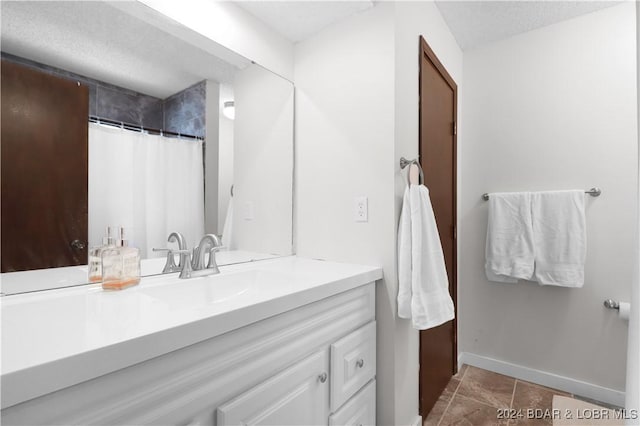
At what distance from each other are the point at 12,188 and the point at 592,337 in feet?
9.32

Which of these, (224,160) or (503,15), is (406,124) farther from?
(503,15)

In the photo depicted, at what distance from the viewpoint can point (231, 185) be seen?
153 centimetres

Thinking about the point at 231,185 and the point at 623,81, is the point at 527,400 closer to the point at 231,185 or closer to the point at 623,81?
the point at 623,81

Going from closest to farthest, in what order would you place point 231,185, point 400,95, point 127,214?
point 127,214 < point 400,95 < point 231,185

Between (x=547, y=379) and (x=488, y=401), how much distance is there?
0.49 metres

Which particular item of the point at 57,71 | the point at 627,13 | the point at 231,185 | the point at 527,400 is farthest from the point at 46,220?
the point at 627,13

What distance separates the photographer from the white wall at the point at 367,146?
4.48 ft

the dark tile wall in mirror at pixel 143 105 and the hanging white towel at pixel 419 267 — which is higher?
the dark tile wall in mirror at pixel 143 105

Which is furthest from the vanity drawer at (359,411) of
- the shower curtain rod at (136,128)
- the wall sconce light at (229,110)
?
the wall sconce light at (229,110)

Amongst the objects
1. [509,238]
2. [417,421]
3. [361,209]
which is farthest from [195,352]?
[509,238]

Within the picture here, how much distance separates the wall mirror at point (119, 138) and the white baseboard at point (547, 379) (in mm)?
A: 1774

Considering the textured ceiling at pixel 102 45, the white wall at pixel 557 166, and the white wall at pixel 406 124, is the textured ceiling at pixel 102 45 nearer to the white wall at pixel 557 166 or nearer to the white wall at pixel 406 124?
the white wall at pixel 406 124

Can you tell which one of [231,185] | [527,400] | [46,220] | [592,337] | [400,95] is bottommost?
[527,400]

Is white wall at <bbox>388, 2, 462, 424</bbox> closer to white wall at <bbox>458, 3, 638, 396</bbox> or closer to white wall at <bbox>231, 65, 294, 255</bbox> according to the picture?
white wall at <bbox>231, 65, 294, 255</bbox>
